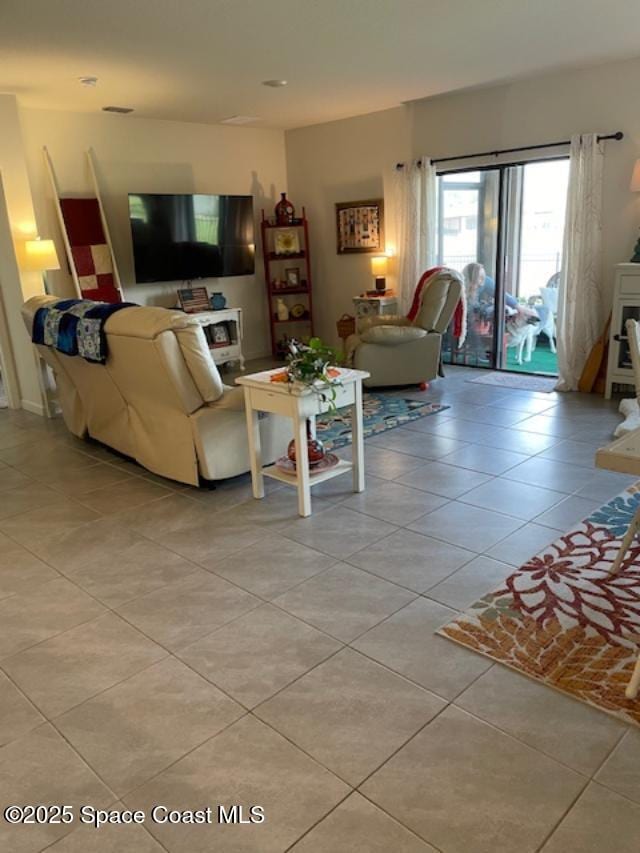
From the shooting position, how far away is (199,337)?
130 inches

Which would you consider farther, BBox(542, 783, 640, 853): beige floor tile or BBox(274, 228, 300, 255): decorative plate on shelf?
BBox(274, 228, 300, 255): decorative plate on shelf

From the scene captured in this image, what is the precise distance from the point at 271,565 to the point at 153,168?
5.01 meters

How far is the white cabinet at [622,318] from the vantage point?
16.1 ft

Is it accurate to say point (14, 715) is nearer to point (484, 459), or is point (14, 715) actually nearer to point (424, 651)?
point (424, 651)

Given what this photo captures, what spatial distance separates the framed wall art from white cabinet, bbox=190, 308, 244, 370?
1444mm

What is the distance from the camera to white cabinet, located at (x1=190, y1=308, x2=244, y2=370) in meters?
6.59

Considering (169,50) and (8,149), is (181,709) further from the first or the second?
(8,149)

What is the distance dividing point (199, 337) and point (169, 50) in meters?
2.11

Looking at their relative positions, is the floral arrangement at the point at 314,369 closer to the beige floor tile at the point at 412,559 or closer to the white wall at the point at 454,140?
the beige floor tile at the point at 412,559

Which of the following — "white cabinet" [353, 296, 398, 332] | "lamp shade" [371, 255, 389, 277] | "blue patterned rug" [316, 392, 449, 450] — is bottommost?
"blue patterned rug" [316, 392, 449, 450]

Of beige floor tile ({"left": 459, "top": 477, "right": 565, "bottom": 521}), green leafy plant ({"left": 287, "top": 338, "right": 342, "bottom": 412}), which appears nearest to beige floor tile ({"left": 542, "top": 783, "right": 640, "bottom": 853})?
beige floor tile ({"left": 459, "top": 477, "right": 565, "bottom": 521})

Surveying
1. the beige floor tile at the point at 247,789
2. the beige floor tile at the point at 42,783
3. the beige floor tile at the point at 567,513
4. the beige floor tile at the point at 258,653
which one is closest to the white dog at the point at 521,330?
the beige floor tile at the point at 567,513

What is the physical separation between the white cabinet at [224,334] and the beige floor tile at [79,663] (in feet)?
14.6

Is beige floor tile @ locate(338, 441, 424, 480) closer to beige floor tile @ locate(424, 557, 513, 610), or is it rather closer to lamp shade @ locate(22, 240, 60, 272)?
beige floor tile @ locate(424, 557, 513, 610)
